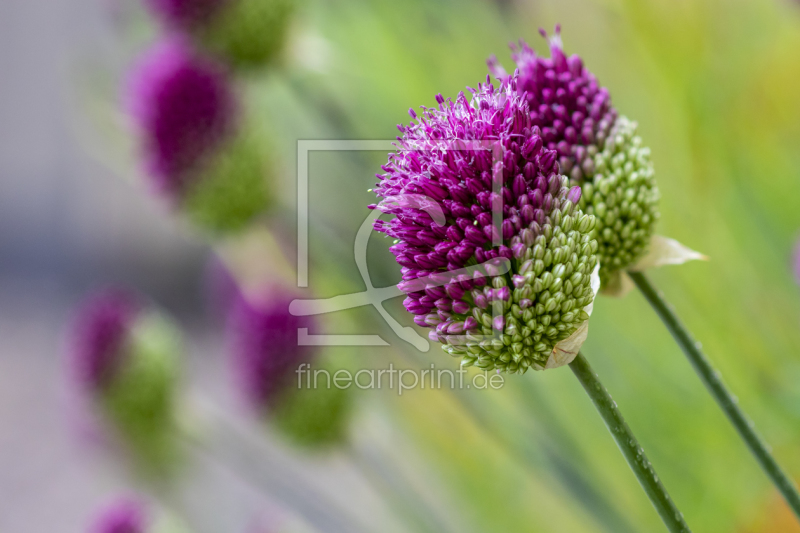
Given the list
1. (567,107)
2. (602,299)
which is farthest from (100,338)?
(567,107)

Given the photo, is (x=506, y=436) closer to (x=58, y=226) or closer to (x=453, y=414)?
(x=453, y=414)

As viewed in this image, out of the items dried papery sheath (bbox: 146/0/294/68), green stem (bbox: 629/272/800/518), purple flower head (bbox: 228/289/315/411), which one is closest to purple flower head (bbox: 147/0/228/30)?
dried papery sheath (bbox: 146/0/294/68)

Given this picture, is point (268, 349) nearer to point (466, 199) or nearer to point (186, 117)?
point (186, 117)

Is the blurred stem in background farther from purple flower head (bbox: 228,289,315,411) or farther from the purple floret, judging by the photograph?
the purple floret

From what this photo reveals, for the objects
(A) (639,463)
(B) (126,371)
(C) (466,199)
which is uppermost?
(B) (126,371)

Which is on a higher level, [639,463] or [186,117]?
[186,117]

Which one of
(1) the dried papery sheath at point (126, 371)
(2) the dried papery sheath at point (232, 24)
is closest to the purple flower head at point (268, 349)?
(1) the dried papery sheath at point (126, 371)
